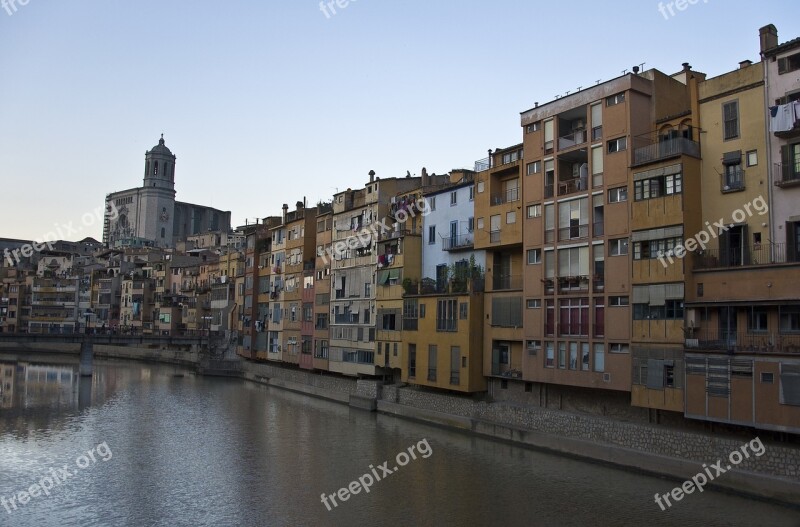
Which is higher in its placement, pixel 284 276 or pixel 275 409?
pixel 284 276

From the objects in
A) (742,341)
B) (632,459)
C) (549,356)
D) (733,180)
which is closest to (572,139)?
(733,180)

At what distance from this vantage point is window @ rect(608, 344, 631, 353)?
32.2 meters

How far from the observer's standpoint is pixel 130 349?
10462 cm

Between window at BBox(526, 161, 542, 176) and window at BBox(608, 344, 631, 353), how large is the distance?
423 inches

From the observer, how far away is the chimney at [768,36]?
30562 millimetres

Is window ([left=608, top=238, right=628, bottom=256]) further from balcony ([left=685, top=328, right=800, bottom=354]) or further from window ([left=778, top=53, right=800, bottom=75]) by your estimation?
window ([left=778, top=53, right=800, bottom=75])

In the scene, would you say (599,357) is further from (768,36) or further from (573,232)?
(768,36)

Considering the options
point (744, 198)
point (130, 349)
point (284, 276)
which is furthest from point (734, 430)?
point (130, 349)

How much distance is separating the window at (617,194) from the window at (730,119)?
4904 mm

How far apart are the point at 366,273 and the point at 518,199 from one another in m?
17.6

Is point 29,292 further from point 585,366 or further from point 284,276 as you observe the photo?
point 585,366

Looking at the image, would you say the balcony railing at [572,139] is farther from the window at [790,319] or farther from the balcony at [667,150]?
the window at [790,319]

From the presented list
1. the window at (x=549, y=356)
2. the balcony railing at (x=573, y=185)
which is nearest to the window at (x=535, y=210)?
the balcony railing at (x=573, y=185)

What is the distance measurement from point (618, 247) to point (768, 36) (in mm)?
11204
